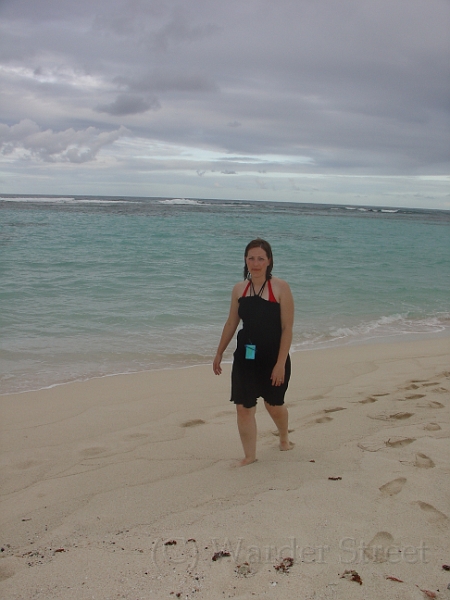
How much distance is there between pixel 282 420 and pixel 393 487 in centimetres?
87

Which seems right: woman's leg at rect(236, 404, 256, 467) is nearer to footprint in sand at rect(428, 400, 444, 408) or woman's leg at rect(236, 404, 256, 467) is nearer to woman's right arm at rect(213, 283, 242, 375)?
woman's right arm at rect(213, 283, 242, 375)

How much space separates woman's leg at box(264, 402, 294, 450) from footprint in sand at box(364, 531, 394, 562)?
1112 millimetres

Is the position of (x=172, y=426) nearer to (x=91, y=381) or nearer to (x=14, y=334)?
(x=91, y=381)

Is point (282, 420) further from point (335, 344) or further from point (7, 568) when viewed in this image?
point (335, 344)

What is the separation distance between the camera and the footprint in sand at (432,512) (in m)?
2.69

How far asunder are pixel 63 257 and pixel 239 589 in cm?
1478

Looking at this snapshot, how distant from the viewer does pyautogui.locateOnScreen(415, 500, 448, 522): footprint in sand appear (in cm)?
269

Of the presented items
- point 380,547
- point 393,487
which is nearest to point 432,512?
point 393,487

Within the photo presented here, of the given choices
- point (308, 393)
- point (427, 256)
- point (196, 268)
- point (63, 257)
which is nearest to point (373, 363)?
point (308, 393)

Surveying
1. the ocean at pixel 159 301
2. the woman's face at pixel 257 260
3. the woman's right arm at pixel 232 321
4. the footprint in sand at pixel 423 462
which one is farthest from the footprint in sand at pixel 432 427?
the ocean at pixel 159 301

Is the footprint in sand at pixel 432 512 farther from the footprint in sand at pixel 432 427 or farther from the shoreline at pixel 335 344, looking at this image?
the shoreline at pixel 335 344

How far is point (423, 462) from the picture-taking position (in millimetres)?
3338

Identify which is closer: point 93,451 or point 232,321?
point 232,321

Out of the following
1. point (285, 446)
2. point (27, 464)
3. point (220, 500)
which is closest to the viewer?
point (220, 500)
